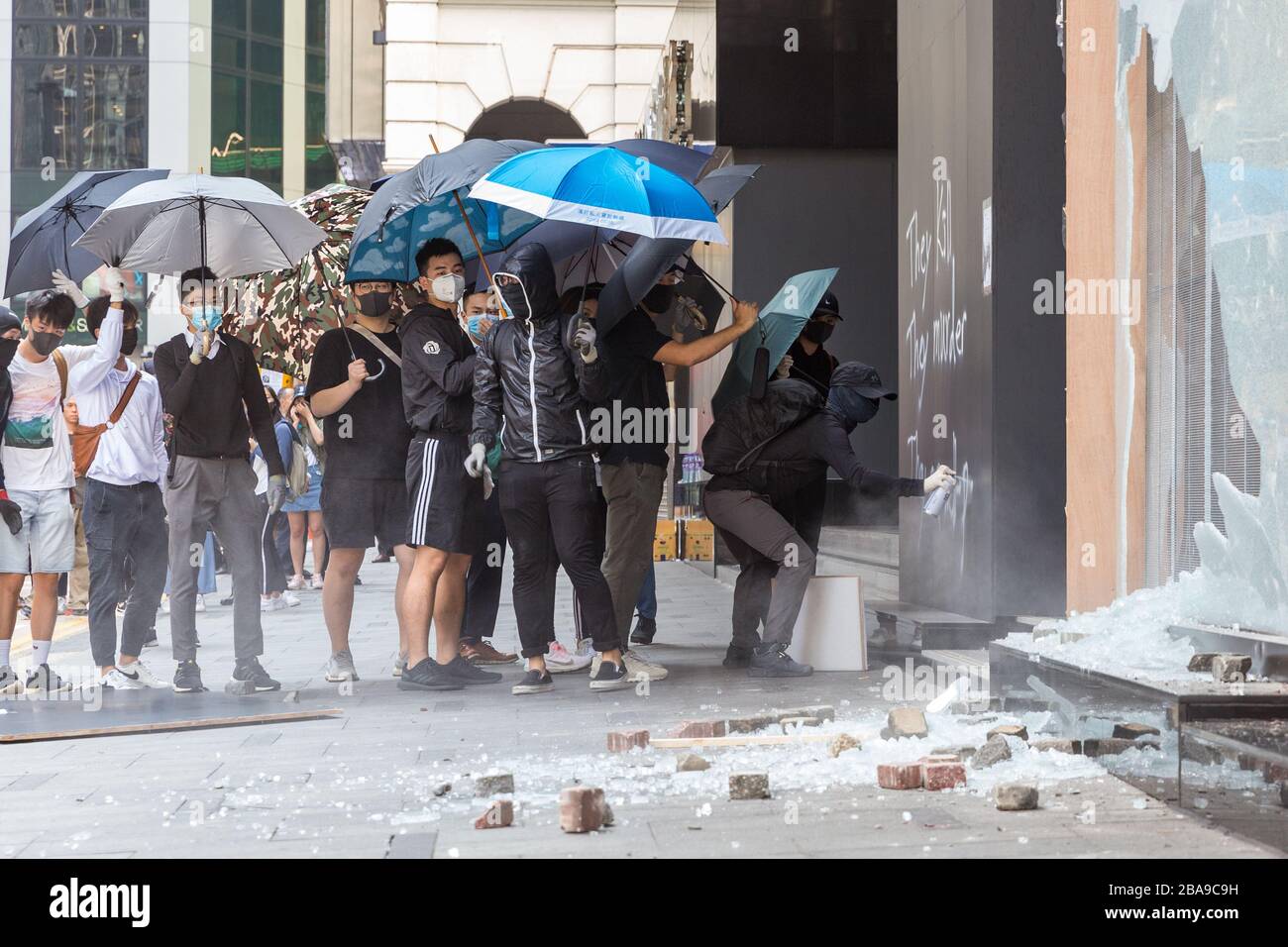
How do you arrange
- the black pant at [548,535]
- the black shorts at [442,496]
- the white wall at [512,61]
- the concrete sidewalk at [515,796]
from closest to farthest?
1. the concrete sidewalk at [515,796]
2. the black pant at [548,535]
3. the black shorts at [442,496]
4. the white wall at [512,61]

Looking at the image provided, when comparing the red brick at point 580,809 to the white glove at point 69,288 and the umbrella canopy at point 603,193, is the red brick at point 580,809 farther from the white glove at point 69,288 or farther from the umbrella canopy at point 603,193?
the white glove at point 69,288

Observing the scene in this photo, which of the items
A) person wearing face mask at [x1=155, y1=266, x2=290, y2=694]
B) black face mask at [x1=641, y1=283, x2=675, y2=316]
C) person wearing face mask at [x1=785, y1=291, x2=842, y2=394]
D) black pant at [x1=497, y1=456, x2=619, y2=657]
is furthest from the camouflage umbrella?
person wearing face mask at [x1=785, y1=291, x2=842, y2=394]

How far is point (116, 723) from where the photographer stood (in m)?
6.46

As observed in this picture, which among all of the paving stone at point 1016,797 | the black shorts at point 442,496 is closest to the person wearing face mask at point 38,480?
the black shorts at point 442,496

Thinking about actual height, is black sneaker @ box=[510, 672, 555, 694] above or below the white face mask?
below

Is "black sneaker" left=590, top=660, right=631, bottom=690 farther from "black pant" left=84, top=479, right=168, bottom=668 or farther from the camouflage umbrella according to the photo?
the camouflage umbrella

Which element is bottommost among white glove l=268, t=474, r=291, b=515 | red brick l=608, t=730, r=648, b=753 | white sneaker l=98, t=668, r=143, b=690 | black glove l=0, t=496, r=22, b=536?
white sneaker l=98, t=668, r=143, b=690

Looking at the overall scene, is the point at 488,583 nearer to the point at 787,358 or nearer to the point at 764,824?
the point at 787,358

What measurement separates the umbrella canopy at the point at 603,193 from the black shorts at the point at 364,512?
1611mm

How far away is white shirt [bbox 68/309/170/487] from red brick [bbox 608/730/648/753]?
10.3ft

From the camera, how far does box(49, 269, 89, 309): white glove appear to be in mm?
7758

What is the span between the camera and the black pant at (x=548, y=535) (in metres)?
6.97
